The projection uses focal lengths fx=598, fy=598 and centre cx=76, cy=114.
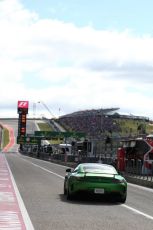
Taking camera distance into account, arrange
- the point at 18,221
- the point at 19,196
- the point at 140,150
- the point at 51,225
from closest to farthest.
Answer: the point at 51,225 < the point at 18,221 < the point at 19,196 < the point at 140,150

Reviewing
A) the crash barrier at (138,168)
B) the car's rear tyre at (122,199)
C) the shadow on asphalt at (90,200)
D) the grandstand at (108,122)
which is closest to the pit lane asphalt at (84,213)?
the shadow on asphalt at (90,200)

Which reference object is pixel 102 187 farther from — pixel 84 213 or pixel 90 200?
pixel 84 213

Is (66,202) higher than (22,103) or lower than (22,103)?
lower

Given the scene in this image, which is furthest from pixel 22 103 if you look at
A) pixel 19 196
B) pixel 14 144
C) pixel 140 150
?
pixel 19 196

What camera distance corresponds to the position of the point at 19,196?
20.7 metres

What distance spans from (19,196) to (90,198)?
2459 mm

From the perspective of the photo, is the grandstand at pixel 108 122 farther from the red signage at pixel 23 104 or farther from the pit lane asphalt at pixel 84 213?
the pit lane asphalt at pixel 84 213

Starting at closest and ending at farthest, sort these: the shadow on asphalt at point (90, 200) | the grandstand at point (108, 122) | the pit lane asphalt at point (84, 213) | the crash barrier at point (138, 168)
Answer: the pit lane asphalt at point (84, 213) < the shadow on asphalt at point (90, 200) < the crash barrier at point (138, 168) < the grandstand at point (108, 122)

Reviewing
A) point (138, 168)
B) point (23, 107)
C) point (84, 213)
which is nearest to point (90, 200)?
point (84, 213)

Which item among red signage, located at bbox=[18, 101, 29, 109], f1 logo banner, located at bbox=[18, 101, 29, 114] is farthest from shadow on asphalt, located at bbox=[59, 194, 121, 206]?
red signage, located at bbox=[18, 101, 29, 109]

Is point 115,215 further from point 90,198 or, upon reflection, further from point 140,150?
point 140,150

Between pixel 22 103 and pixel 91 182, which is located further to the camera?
pixel 22 103

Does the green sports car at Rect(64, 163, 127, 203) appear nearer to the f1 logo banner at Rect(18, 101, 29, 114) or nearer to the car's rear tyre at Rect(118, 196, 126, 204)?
the car's rear tyre at Rect(118, 196, 126, 204)

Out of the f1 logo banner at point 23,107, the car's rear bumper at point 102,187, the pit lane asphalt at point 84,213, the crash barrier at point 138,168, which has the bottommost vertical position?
the pit lane asphalt at point 84,213
